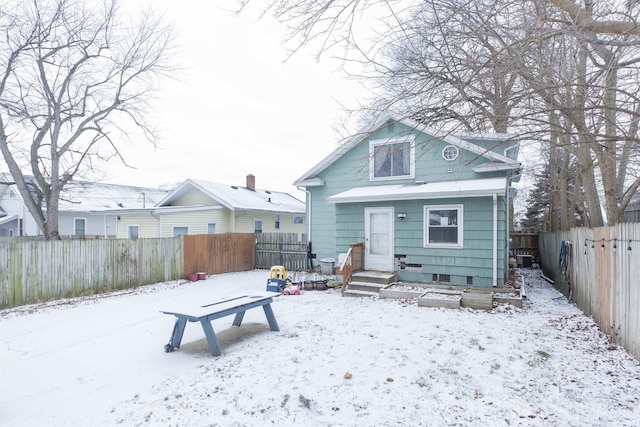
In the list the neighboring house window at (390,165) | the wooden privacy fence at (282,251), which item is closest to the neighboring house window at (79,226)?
the wooden privacy fence at (282,251)

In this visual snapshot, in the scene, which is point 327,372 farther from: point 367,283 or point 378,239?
point 378,239

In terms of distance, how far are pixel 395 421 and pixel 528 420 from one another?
1.20 meters

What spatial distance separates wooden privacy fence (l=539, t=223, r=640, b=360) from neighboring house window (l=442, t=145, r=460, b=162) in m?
3.56

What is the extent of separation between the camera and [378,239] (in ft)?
34.9

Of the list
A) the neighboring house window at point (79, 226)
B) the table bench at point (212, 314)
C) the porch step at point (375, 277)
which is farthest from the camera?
the neighboring house window at point (79, 226)

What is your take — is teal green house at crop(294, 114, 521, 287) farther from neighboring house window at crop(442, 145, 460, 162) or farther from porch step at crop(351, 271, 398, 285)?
porch step at crop(351, 271, 398, 285)

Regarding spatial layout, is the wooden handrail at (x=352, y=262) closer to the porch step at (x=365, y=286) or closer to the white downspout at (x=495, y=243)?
the porch step at (x=365, y=286)

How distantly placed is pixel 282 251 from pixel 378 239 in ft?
18.0

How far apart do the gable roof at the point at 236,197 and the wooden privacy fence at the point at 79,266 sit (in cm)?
475

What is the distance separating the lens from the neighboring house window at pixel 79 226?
23.2 metres

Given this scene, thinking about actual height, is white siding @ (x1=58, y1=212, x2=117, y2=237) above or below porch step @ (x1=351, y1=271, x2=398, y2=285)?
above

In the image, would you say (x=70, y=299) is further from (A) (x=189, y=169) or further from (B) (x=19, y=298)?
(A) (x=189, y=169)

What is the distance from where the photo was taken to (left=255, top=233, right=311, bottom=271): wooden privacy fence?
14.3 m

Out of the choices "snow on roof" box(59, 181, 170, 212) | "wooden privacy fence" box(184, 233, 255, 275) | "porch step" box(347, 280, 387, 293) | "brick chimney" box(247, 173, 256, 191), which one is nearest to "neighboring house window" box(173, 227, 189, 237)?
"wooden privacy fence" box(184, 233, 255, 275)
